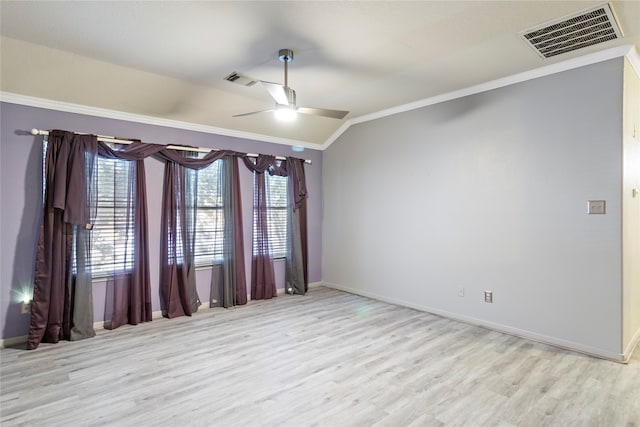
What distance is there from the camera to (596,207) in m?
3.06

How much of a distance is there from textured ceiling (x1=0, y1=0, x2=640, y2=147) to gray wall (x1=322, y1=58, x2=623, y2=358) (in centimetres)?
39

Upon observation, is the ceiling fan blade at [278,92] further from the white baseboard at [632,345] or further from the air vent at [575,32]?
the white baseboard at [632,345]

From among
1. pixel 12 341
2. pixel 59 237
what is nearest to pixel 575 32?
pixel 59 237

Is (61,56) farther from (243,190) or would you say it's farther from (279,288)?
(279,288)

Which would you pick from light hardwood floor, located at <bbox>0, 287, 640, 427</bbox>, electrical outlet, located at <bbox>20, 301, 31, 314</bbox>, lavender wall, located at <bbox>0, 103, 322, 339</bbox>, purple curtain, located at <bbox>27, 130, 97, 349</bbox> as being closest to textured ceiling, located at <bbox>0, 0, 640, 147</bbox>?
lavender wall, located at <bbox>0, 103, 322, 339</bbox>

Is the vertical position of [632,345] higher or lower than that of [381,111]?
lower

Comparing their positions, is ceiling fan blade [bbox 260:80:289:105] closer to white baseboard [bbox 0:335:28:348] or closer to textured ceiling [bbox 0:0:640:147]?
textured ceiling [bbox 0:0:640:147]

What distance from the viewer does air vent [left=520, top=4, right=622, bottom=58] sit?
247cm

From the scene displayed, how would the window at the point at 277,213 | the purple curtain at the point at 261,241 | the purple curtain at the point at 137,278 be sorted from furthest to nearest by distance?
1. the window at the point at 277,213
2. the purple curtain at the point at 261,241
3. the purple curtain at the point at 137,278

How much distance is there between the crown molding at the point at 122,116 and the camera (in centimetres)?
337

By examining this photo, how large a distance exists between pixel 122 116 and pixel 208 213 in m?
1.47

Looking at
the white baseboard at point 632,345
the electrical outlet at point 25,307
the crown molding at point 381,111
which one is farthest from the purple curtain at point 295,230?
the white baseboard at point 632,345

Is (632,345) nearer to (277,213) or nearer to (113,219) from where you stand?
(277,213)

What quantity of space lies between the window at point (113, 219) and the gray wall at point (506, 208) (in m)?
3.02
